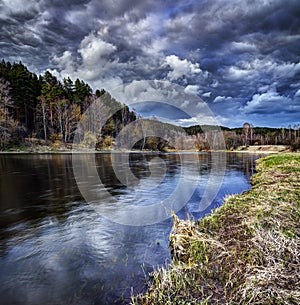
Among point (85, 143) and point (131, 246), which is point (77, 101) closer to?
point (85, 143)

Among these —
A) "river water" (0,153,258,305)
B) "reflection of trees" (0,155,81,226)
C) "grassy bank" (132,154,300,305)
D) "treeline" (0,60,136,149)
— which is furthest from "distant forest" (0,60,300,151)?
"grassy bank" (132,154,300,305)

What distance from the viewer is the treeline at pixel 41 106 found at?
52.5 metres

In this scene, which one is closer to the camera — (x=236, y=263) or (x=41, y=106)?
(x=236, y=263)

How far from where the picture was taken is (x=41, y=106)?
5881 centimetres

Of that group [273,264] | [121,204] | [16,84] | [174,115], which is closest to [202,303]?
[273,264]

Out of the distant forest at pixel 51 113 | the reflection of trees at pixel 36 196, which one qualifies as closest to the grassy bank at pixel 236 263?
the reflection of trees at pixel 36 196

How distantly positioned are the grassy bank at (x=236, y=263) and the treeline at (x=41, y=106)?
5372cm

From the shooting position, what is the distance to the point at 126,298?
12.4ft

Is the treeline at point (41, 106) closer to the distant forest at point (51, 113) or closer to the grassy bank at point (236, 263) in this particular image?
the distant forest at point (51, 113)

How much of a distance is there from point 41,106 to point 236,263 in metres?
65.1

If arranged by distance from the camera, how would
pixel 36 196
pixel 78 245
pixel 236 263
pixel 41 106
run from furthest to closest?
pixel 41 106
pixel 36 196
pixel 78 245
pixel 236 263

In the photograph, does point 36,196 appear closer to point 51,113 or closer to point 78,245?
point 78,245

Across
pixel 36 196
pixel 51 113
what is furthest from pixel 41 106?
pixel 36 196

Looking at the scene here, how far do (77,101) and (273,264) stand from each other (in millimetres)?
68995
